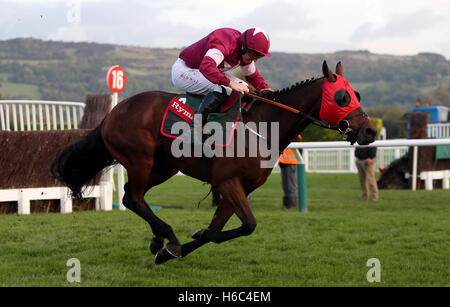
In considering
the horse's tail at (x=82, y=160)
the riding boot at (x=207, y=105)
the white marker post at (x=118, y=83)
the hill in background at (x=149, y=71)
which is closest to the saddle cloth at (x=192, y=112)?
the riding boot at (x=207, y=105)

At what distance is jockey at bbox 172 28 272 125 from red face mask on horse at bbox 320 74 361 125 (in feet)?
1.80

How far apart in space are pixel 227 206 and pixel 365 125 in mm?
1186

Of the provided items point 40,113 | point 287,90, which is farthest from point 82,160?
point 40,113

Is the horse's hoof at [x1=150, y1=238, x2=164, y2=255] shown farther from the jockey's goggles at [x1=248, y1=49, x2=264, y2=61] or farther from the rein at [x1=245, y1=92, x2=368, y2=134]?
the jockey's goggles at [x1=248, y1=49, x2=264, y2=61]

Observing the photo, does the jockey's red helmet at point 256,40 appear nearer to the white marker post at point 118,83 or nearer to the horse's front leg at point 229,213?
the horse's front leg at point 229,213

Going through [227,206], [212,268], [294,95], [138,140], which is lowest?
[212,268]

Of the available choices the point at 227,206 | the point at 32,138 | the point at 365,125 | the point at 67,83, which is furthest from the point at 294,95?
the point at 67,83

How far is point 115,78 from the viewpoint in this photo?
8117mm

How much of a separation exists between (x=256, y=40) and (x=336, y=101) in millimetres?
756

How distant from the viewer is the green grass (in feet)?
13.4

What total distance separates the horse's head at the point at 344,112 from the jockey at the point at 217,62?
1.79 feet

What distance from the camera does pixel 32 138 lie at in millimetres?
7574

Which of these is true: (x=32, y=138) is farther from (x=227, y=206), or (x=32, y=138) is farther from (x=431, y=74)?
(x=431, y=74)

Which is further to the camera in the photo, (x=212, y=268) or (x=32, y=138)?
(x=32, y=138)
